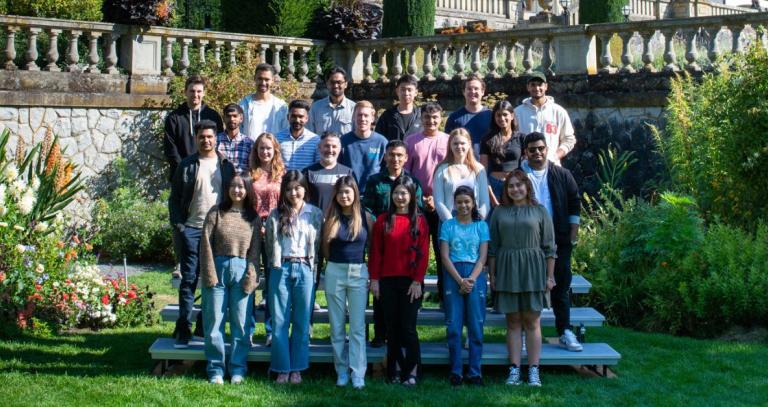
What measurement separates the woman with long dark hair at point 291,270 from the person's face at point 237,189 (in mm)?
250

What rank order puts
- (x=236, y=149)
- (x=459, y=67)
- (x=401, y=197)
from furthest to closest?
(x=459, y=67)
(x=236, y=149)
(x=401, y=197)

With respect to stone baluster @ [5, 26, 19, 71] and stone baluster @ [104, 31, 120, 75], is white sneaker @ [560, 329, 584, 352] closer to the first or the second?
stone baluster @ [104, 31, 120, 75]

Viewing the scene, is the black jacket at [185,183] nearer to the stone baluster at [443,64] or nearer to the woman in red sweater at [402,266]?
the woman in red sweater at [402,266]

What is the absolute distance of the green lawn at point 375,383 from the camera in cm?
625

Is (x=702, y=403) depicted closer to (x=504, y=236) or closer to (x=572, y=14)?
(x=504, y=236)

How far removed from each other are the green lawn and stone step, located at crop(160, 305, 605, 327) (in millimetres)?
360

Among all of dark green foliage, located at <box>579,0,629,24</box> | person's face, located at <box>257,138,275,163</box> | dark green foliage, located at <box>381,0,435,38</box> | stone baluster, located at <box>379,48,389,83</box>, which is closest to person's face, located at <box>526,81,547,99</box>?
person's face, located at <box>257,138,275,163</box>

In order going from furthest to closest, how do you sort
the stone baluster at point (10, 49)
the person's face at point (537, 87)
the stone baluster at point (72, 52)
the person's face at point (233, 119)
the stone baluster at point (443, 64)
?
the stone baluster at point (443, 64) < the stone baluster at point (72, 52) < the stone baluster at point (10, 49) < the person's face at point (537, 87) < the person's face at point (233, 119)

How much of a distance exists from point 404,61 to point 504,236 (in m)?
10.7

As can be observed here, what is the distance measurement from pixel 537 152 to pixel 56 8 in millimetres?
11211

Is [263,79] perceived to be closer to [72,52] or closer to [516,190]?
[516,190]

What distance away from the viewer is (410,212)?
21.8 ft

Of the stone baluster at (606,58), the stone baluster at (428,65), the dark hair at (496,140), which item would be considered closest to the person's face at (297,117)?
the dark hair at (496,140)

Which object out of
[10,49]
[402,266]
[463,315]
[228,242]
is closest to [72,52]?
[10,49]
